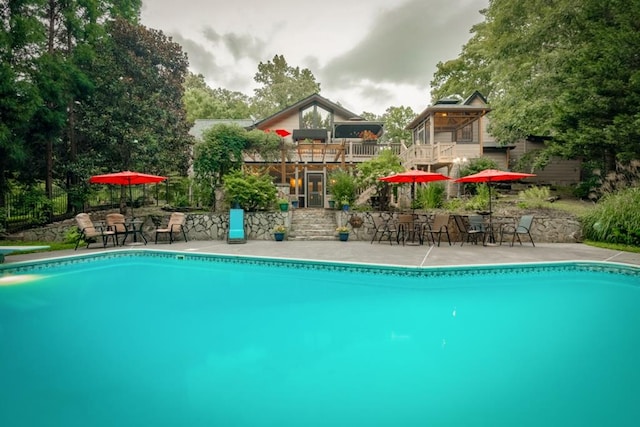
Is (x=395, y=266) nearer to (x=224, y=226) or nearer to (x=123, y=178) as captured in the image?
(x=224, y=226)

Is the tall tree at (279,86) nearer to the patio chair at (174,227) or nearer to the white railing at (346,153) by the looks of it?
the white railing at (346,153)

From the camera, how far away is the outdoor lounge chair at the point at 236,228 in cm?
1180

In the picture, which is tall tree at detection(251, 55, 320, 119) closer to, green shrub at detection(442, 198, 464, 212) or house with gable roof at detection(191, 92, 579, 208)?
house with gable roof at detection(191, 92, 579, 208)

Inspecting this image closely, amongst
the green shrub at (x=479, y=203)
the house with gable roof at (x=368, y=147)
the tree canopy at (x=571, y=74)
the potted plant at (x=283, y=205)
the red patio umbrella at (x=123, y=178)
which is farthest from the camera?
the house with gable roof at (x=368, y=147)

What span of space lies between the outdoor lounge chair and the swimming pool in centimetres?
493

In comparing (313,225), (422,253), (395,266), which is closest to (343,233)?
(313,225)

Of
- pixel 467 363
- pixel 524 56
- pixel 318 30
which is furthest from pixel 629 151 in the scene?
pixel 318 30

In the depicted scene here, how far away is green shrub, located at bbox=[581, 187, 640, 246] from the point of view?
9695mm

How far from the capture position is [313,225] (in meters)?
13.8

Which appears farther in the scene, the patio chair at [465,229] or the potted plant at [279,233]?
the potted plant at [279,233]

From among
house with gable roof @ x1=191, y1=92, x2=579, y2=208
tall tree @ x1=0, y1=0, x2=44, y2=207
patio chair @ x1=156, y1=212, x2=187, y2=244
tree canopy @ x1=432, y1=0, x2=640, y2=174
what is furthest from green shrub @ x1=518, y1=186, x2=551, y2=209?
tall tree @ x1=0, y1=0, x2=44, y2=207

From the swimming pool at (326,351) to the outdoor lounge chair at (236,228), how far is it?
16.2ft

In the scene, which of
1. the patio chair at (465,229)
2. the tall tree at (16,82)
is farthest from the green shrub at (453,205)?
the tall tree at (16,82)

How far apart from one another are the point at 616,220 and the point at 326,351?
11.0m
